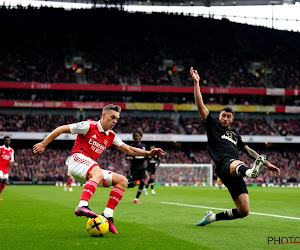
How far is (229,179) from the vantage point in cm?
800

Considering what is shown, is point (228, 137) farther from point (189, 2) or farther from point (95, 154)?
point (189, 2)

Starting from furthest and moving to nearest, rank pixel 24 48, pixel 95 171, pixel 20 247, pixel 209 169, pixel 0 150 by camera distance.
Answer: pixel 24 48 → pixel 209 169 → pixel 0 150 → pixel 95 171 → pixel 20 247

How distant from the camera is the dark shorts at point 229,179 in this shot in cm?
781

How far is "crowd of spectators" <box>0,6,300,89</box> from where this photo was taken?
53.7 meters

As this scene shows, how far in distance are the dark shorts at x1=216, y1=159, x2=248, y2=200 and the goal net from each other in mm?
36595

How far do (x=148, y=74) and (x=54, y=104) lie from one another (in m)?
11.2

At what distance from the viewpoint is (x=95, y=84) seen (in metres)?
52.3

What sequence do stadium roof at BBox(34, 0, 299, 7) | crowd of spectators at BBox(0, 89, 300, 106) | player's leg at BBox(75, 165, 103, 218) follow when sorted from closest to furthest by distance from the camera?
1. player's leg at BBox(75, 165, 103, 218)
2. crowd of spectators at BBox(0, 89, 300, 106)
3. stadium roof at BBox(34, 0, 299, 7)

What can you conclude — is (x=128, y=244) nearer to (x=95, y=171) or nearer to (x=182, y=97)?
(x=95, y=171)

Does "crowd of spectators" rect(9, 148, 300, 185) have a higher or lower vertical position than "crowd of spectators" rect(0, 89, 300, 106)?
lower

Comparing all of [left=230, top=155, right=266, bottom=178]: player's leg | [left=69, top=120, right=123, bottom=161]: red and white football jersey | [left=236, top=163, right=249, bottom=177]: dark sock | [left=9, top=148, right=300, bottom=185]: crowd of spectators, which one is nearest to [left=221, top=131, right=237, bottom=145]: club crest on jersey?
[left=230, top=155, right=266, bottom=178]: player's leg

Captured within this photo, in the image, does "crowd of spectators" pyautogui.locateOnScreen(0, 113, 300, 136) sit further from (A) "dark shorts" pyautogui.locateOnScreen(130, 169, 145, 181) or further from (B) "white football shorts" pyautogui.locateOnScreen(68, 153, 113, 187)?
(B) "white football shorts" pyautogui.locateOnScreen(68, 153, 113, 187)

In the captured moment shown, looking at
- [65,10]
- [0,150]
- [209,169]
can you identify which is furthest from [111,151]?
[0,150]

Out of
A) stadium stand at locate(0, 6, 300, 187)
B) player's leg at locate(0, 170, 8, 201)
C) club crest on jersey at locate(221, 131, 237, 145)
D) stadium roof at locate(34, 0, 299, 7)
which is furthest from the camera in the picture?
stadium roof at locate(34, 0, 299, 7)
